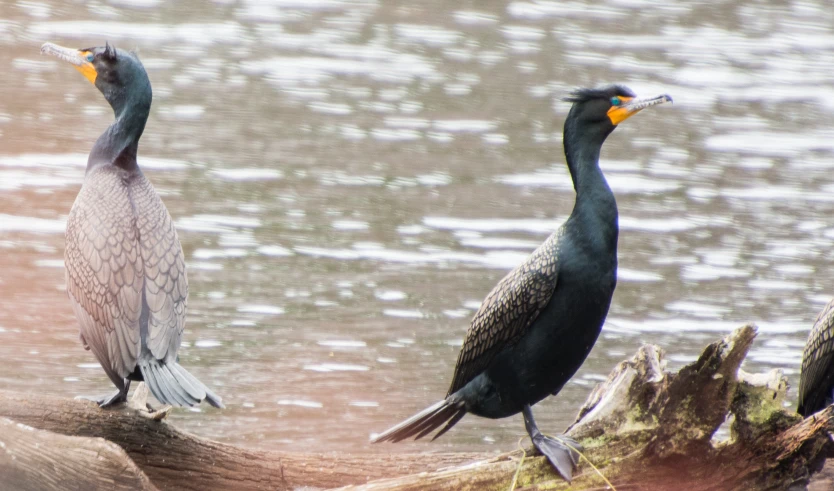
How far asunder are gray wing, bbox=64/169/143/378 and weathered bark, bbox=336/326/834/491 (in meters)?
1.27

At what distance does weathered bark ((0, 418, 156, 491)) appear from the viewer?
4055mm

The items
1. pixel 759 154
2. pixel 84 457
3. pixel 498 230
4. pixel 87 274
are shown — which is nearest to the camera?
pixel 84 457

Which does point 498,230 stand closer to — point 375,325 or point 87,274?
point 375,325

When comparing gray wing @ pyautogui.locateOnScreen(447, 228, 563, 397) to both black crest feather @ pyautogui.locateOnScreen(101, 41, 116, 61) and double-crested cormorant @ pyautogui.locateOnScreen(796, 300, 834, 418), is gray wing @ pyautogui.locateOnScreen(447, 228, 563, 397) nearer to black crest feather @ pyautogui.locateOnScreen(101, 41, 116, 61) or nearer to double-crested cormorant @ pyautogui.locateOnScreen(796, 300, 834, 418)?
double-crested cormorant @ pyautogui.locateOnScreen(796, 300, 834, 418)

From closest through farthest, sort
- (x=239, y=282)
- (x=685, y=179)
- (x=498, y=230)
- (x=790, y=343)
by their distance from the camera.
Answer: (x=790, y=343)
(x=239, y=282)
(x=498, y=230)
(x=685, y=179)

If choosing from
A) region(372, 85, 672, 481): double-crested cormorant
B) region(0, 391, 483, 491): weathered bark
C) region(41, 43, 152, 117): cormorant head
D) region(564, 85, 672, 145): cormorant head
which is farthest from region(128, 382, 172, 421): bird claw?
region(564, 85, 672, 145): cormorant head

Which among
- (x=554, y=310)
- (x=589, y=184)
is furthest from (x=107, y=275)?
(x=589, y=184)

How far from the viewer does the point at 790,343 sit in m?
8.48

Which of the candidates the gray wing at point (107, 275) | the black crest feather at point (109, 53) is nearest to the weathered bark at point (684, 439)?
the gray wing at point (107, 275)

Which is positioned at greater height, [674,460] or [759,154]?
[674,460]

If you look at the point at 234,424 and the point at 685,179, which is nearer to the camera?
the point at 234,424

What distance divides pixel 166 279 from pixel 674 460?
2.19 m

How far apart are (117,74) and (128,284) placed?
122cm

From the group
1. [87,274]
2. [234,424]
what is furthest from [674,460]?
[234,424]
